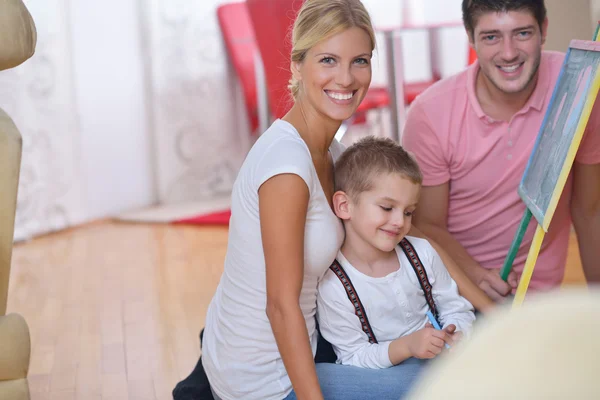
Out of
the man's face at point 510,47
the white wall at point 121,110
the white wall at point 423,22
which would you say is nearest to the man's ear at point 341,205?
the man's face at point 510,47

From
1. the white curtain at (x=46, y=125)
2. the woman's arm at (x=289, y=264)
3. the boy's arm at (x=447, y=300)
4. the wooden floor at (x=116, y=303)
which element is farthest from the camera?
the white curtain at (x=46, y=125)

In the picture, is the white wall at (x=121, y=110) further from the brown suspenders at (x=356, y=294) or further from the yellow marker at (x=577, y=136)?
the yellow marker at (x=577, y=136)

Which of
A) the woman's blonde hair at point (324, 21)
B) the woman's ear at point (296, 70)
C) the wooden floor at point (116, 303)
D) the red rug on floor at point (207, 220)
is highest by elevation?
the woman's blonde hair at point (324, 21)

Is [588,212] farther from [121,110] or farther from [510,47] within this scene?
[121,110]

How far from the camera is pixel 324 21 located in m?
1.53

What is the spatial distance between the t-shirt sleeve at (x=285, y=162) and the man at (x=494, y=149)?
2.05ft

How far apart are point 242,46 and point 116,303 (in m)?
2.11

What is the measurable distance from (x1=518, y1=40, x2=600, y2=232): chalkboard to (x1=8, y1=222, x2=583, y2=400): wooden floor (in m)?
1.09

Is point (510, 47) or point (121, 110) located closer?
point (510, 47)

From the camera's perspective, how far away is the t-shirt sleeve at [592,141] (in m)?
1.95

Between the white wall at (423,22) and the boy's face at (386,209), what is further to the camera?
the white wall at (423,22)

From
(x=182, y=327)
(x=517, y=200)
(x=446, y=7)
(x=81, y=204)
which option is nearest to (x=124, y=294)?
(x=182, y=327)

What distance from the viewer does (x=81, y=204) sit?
421cm

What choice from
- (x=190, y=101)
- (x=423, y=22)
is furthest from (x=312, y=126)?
(x=423, y=22)
